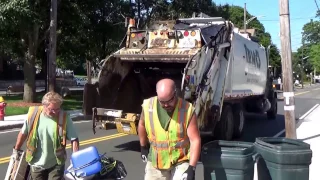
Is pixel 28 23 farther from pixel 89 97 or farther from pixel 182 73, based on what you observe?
pixel 182 73

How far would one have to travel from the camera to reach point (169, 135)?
4273mm

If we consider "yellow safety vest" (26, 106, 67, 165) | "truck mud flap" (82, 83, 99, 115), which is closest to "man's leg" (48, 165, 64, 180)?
"yellow safety vest" (26, 106, 67, 165)

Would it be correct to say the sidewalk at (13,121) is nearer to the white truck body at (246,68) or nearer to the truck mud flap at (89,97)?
the truck mud flap at (89,97)

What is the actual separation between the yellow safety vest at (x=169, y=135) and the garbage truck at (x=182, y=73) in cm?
407

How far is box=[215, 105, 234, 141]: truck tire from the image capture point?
1081 centimetres

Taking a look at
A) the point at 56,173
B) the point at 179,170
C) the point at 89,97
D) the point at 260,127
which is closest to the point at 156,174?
the point at 179,170

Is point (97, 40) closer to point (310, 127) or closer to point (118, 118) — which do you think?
point (310, 127)

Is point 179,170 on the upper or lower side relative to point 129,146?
upper

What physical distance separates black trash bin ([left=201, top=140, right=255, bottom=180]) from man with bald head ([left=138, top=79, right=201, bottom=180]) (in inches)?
10.7

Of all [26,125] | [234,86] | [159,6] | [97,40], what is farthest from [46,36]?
[26,125]

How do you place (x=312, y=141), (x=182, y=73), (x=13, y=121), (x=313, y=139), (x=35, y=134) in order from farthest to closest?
(x=13, y=121)
(x=313, y=139)
(x=312, y=141)
(x=182, y=73)
(x=35, y=134)

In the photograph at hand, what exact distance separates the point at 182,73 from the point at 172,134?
645cm

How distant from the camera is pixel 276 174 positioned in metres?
4.64

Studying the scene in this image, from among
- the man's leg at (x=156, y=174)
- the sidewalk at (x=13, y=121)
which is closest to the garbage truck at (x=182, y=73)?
the man's leg at (x=156, y=174)
